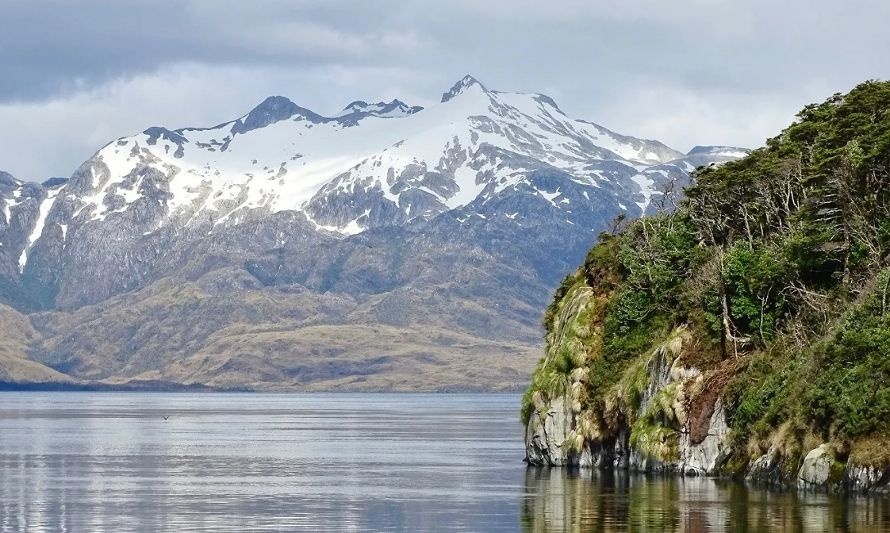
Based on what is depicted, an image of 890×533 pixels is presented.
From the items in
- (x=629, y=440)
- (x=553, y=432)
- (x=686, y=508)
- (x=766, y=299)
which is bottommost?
(x=686, y=508)

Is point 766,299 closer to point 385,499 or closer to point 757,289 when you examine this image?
point 757,289

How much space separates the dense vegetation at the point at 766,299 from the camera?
9919 cm

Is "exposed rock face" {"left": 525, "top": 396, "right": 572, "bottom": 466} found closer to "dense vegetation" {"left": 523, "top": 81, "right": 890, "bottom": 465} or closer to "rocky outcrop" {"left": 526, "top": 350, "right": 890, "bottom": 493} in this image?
"rocky outcrop" {"left": 526, "top": 350, "right": 890, "bottom": 493}

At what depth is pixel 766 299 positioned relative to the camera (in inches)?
4592

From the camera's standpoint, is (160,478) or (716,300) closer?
(716,300)

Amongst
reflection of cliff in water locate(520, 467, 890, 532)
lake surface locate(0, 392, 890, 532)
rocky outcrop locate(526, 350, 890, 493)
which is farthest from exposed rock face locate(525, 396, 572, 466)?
reflection of cliff in water locate(520, 467, 890, 532)

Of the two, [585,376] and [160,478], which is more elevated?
[585,376]

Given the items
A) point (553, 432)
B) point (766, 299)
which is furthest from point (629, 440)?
point (766, 299)

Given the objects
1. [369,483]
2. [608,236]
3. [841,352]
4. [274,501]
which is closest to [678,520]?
[841,352]

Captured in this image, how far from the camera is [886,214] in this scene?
11244 centimetres

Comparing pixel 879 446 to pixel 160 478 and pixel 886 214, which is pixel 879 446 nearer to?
pixel 886 214

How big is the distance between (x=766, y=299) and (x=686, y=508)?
30.7 metres

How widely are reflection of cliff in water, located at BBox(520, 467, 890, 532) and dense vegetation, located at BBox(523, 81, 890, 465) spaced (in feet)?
17.1

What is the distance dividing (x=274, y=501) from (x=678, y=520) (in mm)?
32202
